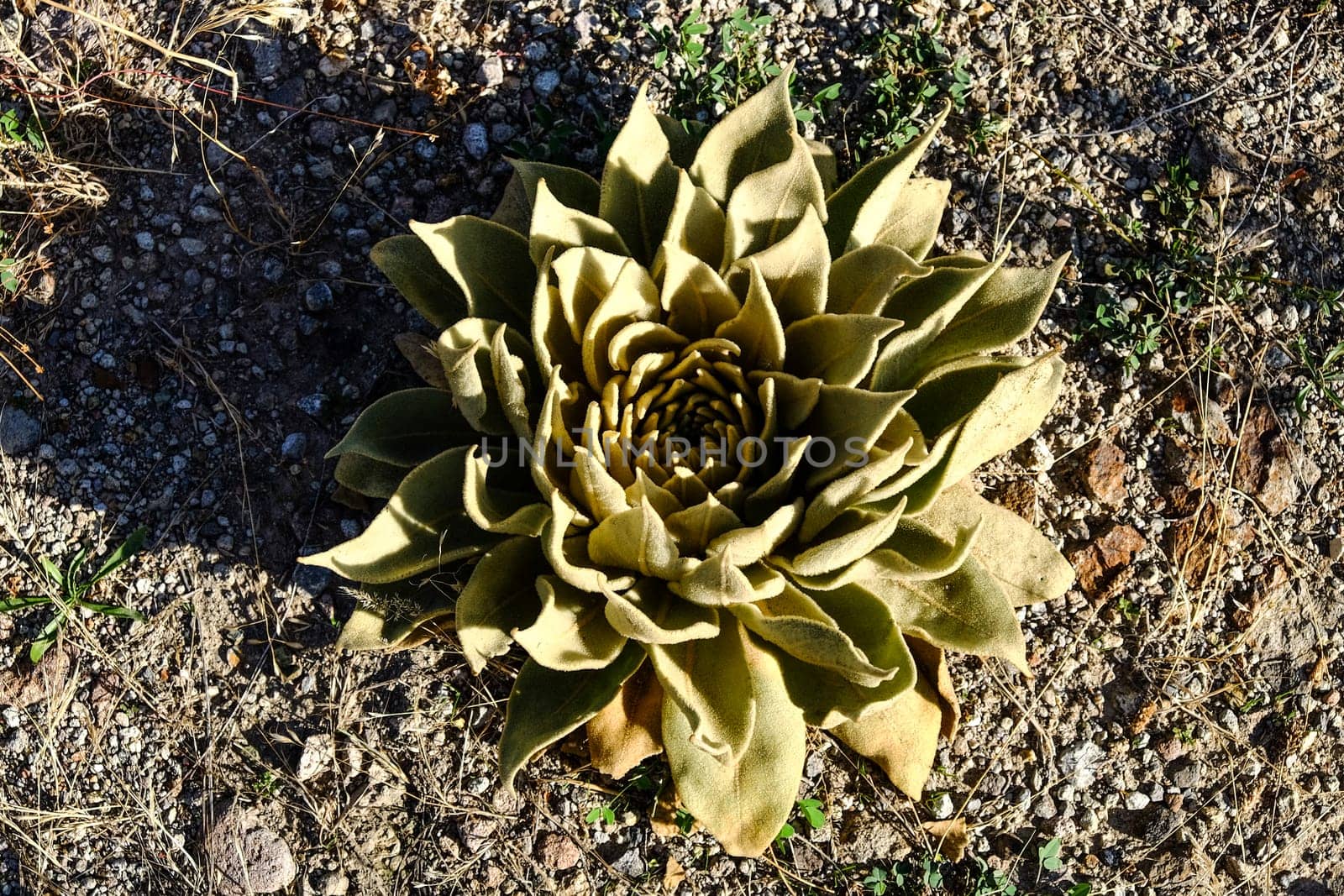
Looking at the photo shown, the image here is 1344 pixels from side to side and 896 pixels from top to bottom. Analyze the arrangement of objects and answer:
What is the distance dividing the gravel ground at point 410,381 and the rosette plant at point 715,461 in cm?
56

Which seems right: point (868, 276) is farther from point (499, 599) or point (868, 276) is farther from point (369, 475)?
point (369, 475)

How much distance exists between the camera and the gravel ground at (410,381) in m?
3.64

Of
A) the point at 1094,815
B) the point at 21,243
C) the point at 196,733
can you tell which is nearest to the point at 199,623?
the point at 196,733

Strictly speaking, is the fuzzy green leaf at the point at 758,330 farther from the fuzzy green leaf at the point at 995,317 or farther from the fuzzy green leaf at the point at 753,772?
the fuzzy green leaf at the point at 753,772

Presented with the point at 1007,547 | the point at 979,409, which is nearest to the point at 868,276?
the point at 979,409

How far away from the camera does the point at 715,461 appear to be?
296 cm

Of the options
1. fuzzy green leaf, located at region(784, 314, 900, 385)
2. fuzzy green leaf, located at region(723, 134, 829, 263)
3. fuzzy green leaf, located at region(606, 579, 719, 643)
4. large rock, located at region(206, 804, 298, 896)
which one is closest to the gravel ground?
large rock, located at region(206, 804, 298, 896)

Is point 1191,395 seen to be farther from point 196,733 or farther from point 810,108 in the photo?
point 196,733

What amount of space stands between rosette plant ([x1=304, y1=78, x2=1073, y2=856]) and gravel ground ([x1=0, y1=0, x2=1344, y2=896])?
564mm

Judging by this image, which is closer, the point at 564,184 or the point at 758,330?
the point at 758,330

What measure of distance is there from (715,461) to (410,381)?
1.29 m

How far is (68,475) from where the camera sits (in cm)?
379

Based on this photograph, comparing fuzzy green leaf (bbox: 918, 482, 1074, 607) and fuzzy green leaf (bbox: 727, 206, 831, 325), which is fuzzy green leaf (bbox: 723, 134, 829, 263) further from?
fuzzy green leaf (bbox: 918, 482, 1074, 607)

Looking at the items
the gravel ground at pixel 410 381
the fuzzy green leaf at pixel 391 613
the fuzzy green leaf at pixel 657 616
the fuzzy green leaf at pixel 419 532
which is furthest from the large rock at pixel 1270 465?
the fuzzy green leaf at pixel 391 613
